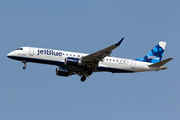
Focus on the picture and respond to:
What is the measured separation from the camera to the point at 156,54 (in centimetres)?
4906

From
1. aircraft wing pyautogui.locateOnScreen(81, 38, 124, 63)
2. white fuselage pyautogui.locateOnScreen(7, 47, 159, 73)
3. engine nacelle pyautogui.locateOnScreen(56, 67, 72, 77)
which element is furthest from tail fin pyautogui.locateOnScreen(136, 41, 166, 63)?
engine nacelle pyautogui.locateOnScreen(56, 67, 72, 77)

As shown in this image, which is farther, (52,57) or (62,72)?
(62,72)

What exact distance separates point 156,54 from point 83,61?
537 inches

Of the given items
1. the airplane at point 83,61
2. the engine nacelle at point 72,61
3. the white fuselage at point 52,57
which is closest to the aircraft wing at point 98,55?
the airplane at point 83,61

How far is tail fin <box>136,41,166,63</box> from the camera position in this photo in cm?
4764

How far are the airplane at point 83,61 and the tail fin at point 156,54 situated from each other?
1.11 feet

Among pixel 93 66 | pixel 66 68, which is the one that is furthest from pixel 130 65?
pixel 66 68

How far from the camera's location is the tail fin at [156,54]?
4764cm

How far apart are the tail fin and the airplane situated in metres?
0.34

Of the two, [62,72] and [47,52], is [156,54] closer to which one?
[62,72]

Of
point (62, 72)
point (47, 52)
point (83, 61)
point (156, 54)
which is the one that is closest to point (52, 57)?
point (47, 52)

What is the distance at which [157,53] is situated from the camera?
162ft

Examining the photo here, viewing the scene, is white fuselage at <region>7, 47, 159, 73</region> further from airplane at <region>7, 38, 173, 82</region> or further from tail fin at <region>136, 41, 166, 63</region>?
tail fin at <region>136, 41, 166, 63</region>

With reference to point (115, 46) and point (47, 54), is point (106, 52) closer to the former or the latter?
point (115, 46)
